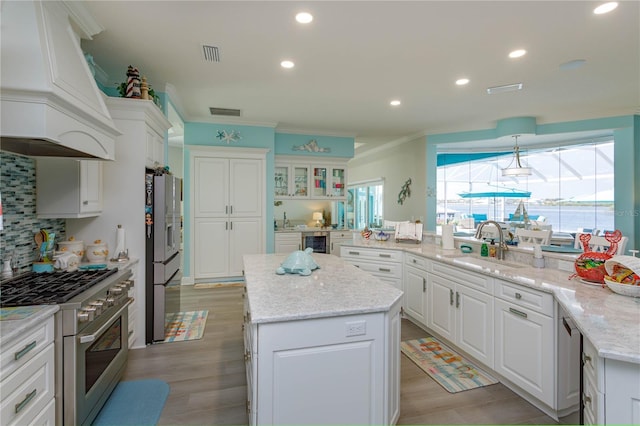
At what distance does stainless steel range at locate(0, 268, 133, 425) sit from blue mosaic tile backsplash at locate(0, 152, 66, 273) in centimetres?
28

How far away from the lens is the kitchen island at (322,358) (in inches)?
57.1

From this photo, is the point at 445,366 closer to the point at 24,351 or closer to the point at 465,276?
the point at 465,276

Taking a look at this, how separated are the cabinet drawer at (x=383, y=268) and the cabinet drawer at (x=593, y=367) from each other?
230cm

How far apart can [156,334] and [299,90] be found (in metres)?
3.15

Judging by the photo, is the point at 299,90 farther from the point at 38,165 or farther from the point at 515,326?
the point at 515,326

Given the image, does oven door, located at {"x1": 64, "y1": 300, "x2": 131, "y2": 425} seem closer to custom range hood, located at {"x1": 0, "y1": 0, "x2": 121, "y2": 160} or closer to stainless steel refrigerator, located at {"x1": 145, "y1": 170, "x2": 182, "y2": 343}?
stainless steel refrigerator, located at {"x1": 145, "y1": 170, "x2": 182, "y2": 343}

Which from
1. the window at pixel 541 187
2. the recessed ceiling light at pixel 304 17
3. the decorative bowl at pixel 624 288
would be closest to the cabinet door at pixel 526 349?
the decorative bowl at pixel 624 288

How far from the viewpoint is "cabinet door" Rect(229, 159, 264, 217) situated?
5.40 meters

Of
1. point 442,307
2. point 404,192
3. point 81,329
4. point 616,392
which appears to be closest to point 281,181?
point 404,192

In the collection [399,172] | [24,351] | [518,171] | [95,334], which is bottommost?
[95,334]

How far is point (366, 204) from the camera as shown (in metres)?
9.73

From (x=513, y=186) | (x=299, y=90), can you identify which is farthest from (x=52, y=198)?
(x=513, y=186)

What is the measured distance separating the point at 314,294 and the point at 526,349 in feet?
4.95

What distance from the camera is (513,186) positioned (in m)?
7.57
